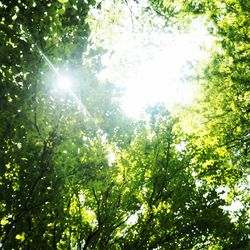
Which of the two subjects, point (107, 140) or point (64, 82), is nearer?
point (64, 82)

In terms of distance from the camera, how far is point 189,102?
1292 cm

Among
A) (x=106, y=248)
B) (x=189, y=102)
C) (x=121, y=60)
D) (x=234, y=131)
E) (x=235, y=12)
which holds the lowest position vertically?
(x=106, y=248)

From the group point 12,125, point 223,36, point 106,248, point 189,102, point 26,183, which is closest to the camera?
point 12,125

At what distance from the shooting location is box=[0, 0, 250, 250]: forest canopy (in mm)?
3443

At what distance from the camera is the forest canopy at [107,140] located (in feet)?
11.3

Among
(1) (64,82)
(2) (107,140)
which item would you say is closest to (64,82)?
(1) (64,82)

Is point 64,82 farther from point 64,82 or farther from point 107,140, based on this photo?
point 107,140

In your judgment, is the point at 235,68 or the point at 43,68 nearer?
the point at 43,68

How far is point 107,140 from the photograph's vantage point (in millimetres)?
6062

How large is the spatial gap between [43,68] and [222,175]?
786cm

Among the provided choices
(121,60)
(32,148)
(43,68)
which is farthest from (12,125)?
(121,60)

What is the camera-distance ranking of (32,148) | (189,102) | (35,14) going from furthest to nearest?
1. (189,102)
2. (32,148)
3. (35,14)

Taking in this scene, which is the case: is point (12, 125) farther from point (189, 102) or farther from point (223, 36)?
point (189, 102)

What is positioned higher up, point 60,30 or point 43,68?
point 60,30
